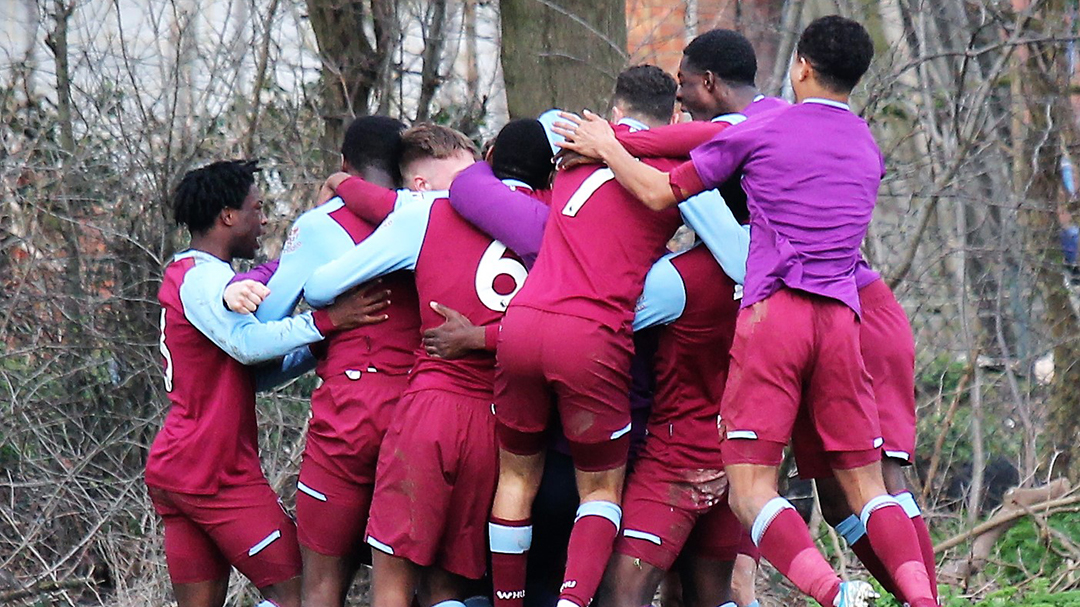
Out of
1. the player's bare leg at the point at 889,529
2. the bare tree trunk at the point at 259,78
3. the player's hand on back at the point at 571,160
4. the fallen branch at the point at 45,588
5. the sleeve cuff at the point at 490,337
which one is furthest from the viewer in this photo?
the bare tree trunk at the point at 259,78

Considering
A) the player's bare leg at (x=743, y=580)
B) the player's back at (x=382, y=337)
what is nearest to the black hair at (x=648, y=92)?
the player's back at (x=382, y=337)

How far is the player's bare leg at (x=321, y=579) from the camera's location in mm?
5410

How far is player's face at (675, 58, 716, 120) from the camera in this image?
17.6 feet

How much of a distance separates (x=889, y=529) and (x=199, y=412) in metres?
2.67

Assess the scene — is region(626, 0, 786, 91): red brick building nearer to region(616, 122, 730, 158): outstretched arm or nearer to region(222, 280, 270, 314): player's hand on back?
region(616, 122, 730, 158): outstretched arm

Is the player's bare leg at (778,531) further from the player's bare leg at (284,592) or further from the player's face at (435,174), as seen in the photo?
Answer: the player's bare leg at (284,592)

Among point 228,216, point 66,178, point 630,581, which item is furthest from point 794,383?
point 66,178

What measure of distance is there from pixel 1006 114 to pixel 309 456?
534 cm

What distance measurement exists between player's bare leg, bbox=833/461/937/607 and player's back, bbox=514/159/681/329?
3.23 ft

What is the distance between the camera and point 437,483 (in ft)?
17.0

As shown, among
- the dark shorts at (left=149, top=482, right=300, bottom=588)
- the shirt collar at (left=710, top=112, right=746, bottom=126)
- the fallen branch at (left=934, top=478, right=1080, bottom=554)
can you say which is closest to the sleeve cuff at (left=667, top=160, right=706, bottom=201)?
the shirt collar at (left=710, top=112, right=746, bottom=126)

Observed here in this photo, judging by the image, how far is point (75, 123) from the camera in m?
8.47

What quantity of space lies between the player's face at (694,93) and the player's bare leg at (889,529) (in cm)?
149

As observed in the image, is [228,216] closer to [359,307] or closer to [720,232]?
[359,307]
